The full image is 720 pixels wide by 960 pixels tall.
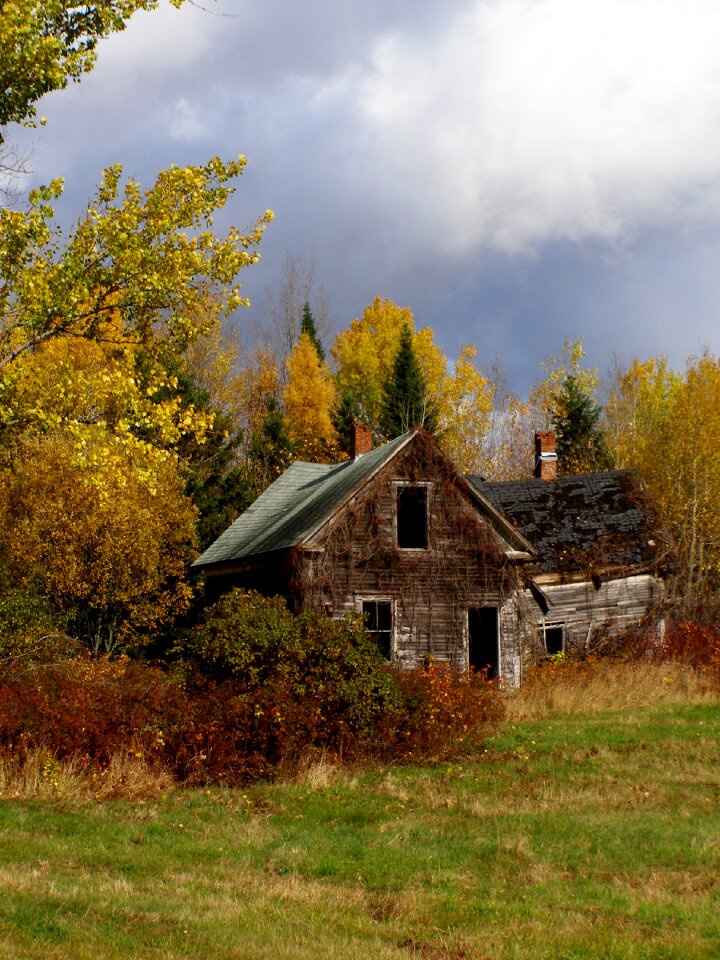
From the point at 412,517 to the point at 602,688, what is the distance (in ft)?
22.8

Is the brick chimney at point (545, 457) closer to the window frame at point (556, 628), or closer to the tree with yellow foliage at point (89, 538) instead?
the window frame at point (556, 628)

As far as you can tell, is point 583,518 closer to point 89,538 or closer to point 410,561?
point 410,561

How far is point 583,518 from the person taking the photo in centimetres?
3184

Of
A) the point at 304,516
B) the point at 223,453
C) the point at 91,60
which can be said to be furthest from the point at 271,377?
the point at 91,60

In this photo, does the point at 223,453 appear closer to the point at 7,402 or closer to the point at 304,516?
the point at 304,516

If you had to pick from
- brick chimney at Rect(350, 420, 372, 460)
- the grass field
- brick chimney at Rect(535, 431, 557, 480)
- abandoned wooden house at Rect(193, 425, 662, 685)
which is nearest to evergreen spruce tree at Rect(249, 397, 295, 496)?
brick chimney at Rect(350, 420, 372, 460)

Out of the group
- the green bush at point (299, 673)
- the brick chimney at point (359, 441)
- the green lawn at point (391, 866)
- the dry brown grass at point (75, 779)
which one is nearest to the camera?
the green lawn at point (391, 866)

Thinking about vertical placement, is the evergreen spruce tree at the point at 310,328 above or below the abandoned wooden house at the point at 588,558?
above

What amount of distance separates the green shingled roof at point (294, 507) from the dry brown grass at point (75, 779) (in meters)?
10.0

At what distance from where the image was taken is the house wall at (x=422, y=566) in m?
24.1

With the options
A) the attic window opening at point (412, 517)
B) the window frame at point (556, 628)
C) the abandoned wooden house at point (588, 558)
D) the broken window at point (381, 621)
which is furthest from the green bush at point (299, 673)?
the window frame at point (556, 628)

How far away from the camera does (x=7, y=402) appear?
16.0 m

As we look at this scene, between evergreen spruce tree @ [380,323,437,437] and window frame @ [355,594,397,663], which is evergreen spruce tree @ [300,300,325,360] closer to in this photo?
evergreen spruce tree @ [380,323,437,437]

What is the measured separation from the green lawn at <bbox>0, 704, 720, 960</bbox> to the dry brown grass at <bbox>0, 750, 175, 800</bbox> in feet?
1.43
